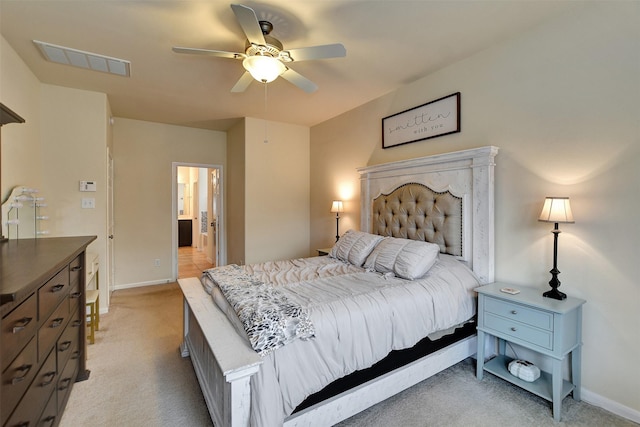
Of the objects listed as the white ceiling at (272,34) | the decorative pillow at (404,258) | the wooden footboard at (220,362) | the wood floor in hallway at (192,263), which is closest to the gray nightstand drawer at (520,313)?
the decorative pillow at (404,258)

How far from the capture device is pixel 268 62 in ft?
6.53

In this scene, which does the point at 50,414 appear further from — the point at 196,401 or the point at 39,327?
the point at 196,401

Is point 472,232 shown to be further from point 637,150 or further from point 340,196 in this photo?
point 340,196

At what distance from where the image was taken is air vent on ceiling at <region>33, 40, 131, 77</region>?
94.0 inches

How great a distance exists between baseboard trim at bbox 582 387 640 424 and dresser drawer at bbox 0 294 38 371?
307 centimetres

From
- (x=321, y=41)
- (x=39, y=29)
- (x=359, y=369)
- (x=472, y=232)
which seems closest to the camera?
(x=359, y=369)

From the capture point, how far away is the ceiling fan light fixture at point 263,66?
6.50ft

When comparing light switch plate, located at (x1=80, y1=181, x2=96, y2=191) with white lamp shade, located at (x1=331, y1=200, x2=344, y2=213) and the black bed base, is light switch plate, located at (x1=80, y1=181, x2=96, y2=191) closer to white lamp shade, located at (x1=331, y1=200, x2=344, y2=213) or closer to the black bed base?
white lamp shade, located at (x1=331, y1=200, x2=344, y2=213)

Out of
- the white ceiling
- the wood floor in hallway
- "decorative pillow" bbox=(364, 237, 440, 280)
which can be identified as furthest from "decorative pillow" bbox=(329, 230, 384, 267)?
the wood floor in hallway

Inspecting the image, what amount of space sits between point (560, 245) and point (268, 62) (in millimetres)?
2456

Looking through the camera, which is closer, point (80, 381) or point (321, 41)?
point (80, 381)

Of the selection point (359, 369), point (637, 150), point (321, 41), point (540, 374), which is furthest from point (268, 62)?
point (540, 374)

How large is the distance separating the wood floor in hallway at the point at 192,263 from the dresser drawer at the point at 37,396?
406cm

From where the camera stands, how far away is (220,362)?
1.26 m
